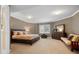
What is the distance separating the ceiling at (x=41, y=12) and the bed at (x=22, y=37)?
0.59m

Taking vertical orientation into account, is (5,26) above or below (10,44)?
above

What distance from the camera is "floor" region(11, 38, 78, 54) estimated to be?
11.2ft

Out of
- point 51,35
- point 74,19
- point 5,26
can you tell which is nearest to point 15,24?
point 5,26

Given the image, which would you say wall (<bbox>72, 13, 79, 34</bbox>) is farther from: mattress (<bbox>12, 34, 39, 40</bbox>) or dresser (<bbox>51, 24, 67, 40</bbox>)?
mattress (<bbox>12, 34, 39, 40</bbox>)

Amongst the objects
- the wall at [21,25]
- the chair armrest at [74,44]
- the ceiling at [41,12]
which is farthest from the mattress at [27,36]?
the chair armrest at [74,44]

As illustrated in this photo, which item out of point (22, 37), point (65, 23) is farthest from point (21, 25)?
point (65, 23)

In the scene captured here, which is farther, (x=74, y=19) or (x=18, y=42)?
(x=18, y=42)

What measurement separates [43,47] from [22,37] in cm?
102

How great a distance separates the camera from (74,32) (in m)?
3.39

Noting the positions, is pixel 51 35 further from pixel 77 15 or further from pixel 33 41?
pixel 77 15

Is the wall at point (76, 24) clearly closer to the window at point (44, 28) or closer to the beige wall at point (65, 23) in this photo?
the beige wall at point (65, 23)
